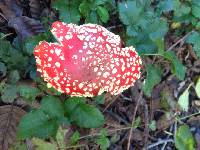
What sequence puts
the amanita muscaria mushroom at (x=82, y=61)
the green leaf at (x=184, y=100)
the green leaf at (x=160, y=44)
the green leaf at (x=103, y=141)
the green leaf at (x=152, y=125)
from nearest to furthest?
the amanita muscaria mushroom at (x=82, y=61) → the green leaf at (x=103, y=141) → the green leaf at (x=160, y=44) → the green leaf at (x=152, y=125) → the green leaf at (x=184, y=100)

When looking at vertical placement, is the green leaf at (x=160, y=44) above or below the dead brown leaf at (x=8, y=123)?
above

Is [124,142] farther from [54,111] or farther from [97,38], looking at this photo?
[97,38]

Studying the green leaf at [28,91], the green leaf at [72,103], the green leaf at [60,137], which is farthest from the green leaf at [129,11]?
the green leaf at [60,137]

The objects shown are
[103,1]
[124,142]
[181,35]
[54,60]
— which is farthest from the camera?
[181,35]

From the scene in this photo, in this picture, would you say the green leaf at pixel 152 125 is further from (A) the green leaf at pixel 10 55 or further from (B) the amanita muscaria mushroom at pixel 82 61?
(A) the green leaf at pixel 10 55

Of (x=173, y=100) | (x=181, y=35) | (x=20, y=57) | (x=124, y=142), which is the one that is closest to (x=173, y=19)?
(x=181, y=35)

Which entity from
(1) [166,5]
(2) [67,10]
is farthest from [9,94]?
(1) [166,5]

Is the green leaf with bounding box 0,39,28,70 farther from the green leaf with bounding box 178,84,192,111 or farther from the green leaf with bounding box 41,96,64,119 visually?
the green leaf with bounding box 178,84,192,111
